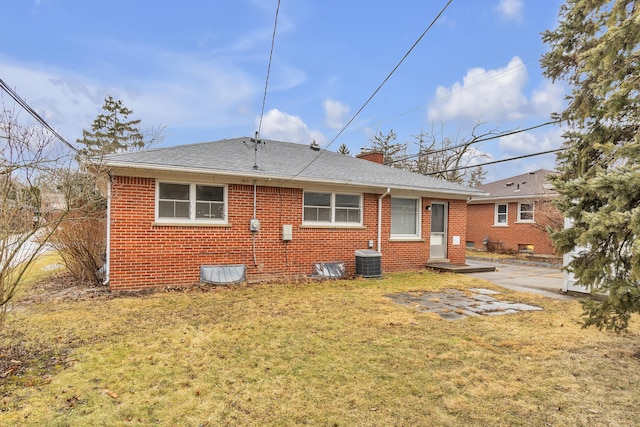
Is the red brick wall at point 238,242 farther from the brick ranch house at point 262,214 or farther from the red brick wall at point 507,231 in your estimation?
the red brick wall at point 507,231

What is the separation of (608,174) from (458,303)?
507 cm

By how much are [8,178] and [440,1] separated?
18.0 feet

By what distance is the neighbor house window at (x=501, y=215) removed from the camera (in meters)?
19.9

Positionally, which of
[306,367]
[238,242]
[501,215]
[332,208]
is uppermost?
[501,215]

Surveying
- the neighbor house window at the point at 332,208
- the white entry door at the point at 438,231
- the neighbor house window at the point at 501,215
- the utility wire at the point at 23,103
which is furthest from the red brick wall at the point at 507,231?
the utility wire at the point at 23,103

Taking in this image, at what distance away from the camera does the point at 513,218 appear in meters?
19.3

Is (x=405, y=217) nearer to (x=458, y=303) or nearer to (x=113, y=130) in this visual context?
(x=458, y=303)

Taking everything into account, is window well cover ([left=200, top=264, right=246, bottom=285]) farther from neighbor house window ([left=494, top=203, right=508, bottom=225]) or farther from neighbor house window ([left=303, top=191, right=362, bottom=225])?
neighbor house window ([left=494, top=203, right=508, bottom=225])

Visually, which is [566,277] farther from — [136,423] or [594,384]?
[136,423]

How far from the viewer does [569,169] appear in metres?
3.95

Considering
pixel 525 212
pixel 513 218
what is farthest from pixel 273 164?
pixel 513 218

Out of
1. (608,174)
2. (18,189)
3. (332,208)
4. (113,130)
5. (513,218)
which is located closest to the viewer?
(608,174)

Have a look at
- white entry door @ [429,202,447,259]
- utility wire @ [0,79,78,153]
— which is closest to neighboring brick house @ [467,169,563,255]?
white entry door @ [429,202,447,259]

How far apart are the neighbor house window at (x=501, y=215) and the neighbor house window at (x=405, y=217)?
10.6m
